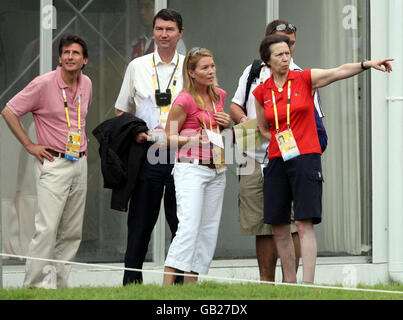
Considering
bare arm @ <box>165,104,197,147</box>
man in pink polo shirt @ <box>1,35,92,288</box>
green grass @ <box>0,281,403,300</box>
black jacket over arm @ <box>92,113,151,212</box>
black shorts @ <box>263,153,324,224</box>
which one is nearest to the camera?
green grass @ <box>0,281,403,300</box>

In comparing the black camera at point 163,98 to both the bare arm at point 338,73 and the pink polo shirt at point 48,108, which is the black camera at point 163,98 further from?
the bare arm at point 338,73

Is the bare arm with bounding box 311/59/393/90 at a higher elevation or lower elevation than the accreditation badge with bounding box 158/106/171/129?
higher

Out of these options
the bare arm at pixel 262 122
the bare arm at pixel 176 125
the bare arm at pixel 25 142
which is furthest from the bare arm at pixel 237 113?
the bare arm at pixel 25 142

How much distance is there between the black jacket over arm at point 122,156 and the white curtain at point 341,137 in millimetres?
3157

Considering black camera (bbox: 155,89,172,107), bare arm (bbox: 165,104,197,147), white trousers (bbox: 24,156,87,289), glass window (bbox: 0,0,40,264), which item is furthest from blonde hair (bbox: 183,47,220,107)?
glass window (bbox: 0,0,40,264)

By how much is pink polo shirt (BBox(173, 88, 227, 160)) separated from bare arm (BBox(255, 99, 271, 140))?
1.12 feet

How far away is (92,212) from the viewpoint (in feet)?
30.5

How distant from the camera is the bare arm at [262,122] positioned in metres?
7.51

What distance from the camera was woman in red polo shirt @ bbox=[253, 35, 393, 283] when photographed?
23.4ft

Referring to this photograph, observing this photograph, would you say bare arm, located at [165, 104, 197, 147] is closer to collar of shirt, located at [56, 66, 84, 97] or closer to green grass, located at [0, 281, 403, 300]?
collar of shirt, located at [56, 66, 84, 97]

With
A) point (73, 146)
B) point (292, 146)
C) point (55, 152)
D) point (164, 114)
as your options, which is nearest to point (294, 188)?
point (292, 146)

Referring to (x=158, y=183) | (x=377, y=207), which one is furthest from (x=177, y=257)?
(x=377, y=207)

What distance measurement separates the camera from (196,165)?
736 cm

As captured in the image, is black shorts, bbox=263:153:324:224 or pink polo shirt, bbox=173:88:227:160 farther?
pink polo shirt, bbox=173:88:227:160
